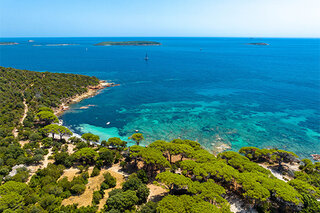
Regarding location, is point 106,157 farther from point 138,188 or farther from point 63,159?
point 138,188

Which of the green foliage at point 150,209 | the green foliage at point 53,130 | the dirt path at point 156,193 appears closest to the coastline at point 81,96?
the green foliage at point 53,130

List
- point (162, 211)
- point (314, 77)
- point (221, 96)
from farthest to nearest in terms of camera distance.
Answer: point (314, 77) → point (221, 96) → point (162, 211)

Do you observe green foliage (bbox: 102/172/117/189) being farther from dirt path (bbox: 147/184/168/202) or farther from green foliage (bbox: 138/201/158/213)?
green foliage (bbox: 138/201/158/213)

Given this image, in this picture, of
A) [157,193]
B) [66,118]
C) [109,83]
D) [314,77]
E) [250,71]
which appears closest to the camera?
[157,193]

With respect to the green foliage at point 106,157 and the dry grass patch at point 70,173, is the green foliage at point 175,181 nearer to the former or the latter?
the green foliage at point 106,157

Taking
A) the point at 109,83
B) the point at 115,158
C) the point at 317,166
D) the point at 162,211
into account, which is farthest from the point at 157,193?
the point at 109,83

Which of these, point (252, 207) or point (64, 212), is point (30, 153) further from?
point (252, 207)

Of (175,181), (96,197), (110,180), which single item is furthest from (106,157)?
(175,181)
